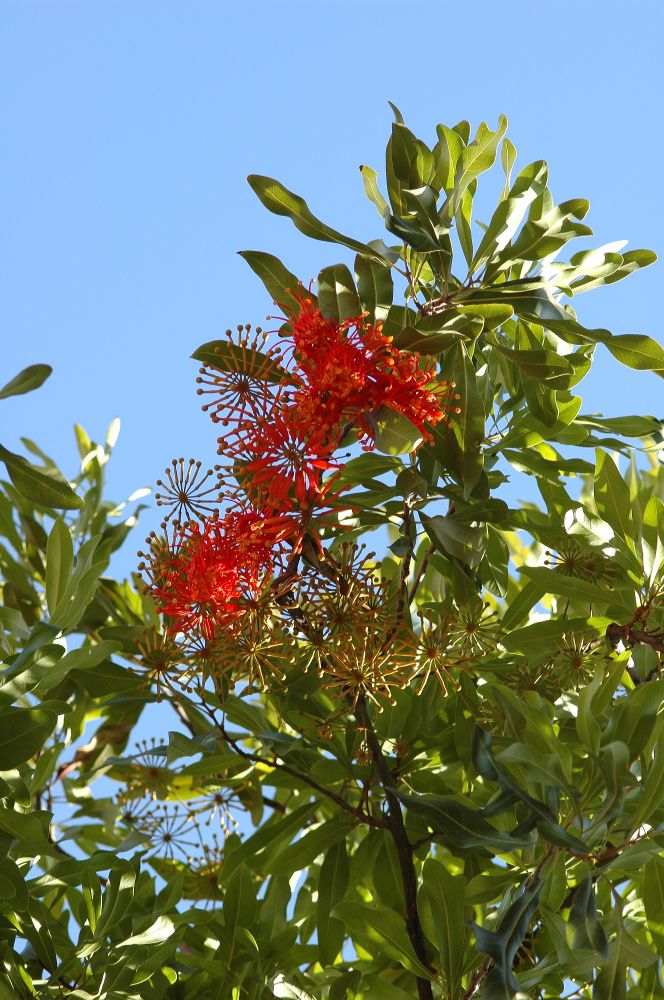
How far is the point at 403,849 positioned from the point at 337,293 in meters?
0.86

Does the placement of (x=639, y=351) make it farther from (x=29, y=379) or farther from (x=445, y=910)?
(x=29, y=379)

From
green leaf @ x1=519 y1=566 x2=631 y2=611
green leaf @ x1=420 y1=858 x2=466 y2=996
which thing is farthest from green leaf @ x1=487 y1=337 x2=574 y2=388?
green leaf @ x1=420 y1=858 x2=466 y2=996

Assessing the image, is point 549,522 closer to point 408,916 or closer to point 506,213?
point 506,213

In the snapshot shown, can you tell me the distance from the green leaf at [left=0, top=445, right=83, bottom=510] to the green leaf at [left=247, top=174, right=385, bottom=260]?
58 centimetres

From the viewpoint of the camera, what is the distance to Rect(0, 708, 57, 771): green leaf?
5.19ft

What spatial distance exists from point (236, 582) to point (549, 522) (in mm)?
706

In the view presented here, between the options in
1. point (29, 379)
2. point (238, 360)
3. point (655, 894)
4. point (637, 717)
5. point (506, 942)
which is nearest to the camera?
point (506, 942)

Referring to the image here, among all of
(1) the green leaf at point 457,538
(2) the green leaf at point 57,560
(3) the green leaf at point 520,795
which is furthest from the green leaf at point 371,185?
(3) the green leaf at point 520,795

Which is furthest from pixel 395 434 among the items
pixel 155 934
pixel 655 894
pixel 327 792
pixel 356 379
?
pixel 155 934

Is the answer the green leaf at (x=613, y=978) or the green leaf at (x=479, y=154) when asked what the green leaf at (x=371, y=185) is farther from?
the green leaf at (x=613, y=978)

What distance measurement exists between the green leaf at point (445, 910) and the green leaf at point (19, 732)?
1.93 feet

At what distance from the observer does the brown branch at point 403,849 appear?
5.70 feet

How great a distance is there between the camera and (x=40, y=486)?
1.92 meters

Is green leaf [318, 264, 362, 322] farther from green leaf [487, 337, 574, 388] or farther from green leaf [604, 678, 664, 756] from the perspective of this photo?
green leaf [604, 678, 664, 756]
